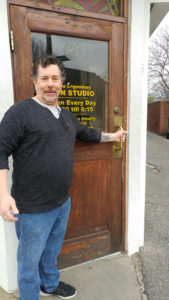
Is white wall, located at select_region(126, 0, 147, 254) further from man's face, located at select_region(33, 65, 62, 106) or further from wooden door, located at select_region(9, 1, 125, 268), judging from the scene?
man's face, located at select_region(33, 65, 62, 106)

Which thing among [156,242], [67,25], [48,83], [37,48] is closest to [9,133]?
[48,83]

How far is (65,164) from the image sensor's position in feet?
5.29

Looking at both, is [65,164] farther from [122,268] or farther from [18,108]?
[122,268]

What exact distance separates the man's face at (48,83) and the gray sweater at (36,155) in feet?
0.27

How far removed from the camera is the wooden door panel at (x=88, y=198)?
7.50 ft

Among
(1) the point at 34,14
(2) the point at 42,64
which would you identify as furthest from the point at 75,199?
(1) the point at 34,14

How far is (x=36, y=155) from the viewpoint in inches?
59.2

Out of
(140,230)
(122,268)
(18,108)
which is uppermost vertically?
(18,108)

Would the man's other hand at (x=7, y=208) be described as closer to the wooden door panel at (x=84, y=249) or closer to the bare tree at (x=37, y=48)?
the wooden door panel at (x=84, y=249)

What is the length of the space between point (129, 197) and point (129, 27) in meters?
1.75

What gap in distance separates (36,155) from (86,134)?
0.65m

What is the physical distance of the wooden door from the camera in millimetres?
1894

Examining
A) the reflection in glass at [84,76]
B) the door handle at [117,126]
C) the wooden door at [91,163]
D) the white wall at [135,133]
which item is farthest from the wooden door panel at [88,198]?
the reflection in glass at [84,76]

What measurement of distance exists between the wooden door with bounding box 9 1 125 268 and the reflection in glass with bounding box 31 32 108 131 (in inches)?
2.0
